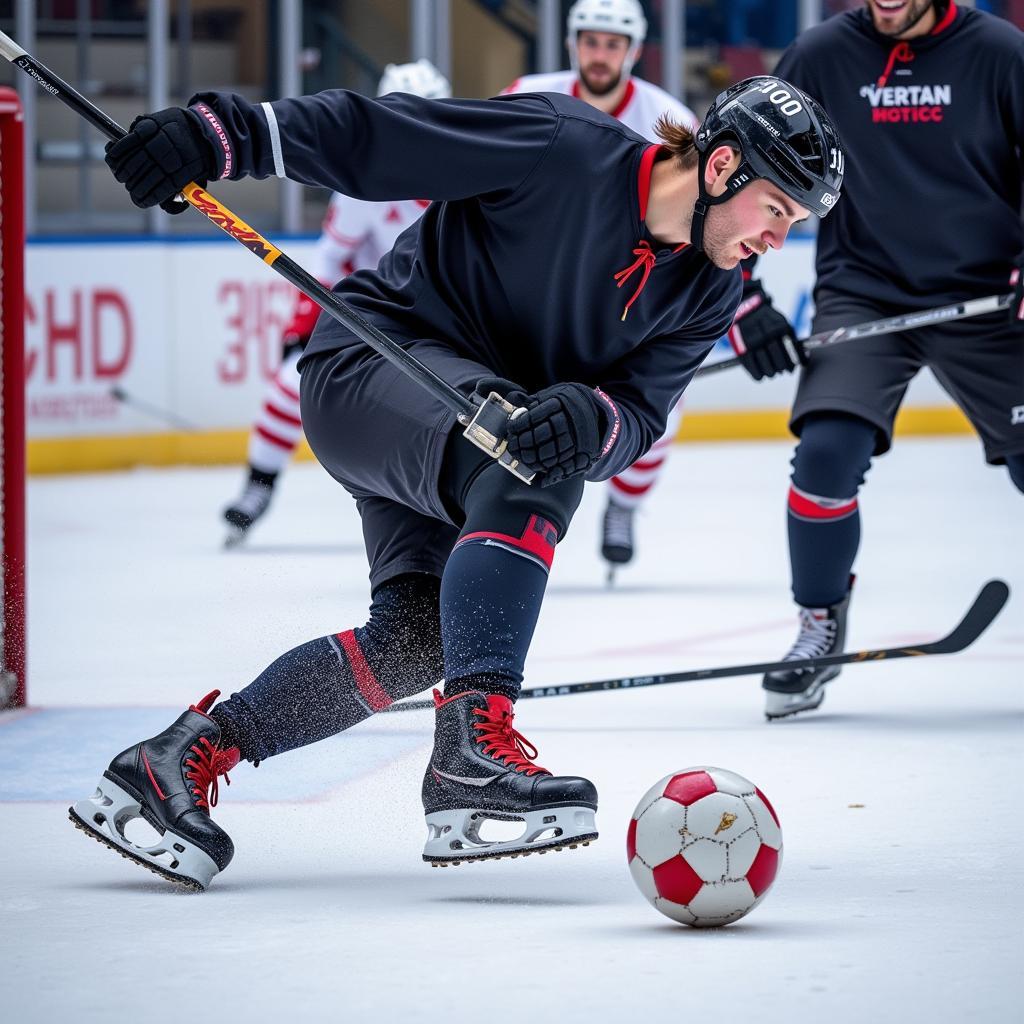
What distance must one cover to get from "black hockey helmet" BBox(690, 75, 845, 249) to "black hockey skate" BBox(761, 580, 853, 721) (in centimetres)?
120

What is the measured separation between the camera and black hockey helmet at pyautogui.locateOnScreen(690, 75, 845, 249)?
252 cm

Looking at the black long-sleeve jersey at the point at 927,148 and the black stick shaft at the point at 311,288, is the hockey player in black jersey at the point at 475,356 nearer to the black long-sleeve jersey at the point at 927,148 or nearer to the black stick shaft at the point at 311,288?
the black stick shaft at the point at 311,288

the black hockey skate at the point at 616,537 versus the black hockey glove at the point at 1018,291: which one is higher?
the black hockey glove at the point at 1018,291

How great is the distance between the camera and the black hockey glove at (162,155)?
2371mm

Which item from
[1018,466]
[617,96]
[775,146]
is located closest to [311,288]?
[775,146]

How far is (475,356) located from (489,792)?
61cm

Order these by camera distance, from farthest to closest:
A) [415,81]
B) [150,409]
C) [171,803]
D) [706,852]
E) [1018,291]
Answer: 1. [150,409]
2. [415,81]
3. [1018,291]
4. [171,803]
5. [706,852]

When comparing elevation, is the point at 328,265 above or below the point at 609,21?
below

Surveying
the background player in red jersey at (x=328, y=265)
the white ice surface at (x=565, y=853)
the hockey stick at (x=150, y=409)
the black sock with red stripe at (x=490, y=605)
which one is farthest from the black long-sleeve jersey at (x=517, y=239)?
the hockey stick at (x=150, y=409)

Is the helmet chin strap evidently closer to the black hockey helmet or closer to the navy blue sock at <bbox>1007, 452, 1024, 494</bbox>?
the black hockey helmet

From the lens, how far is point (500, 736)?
233 centimetres

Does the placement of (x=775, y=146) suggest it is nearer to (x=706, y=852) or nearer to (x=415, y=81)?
(x=706, y=852)

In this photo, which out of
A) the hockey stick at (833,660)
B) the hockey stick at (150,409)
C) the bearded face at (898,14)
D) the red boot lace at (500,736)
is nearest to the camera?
the red boot lace at (500,736)

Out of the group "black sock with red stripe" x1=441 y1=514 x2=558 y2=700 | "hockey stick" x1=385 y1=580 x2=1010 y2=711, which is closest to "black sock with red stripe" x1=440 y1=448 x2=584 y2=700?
"black sock with red stripe" x1=441 y1=514 x2=558 y2=700
